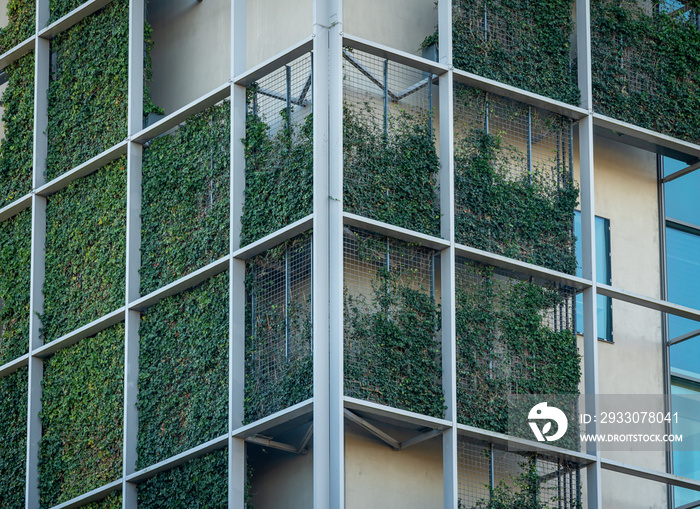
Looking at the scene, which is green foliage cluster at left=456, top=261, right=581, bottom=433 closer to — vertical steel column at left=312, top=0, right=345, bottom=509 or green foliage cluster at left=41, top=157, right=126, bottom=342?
vertical steel column at left=312, top=0, right=345, bottom=509

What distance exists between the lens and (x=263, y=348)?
2384 cm

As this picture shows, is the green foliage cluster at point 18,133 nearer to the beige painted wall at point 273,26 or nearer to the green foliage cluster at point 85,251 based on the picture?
the green foliage cluster at point 85,251

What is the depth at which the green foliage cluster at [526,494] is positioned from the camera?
23.5 meters

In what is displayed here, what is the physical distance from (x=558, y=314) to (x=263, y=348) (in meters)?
4.82

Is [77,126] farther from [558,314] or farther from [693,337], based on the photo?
[693,337]

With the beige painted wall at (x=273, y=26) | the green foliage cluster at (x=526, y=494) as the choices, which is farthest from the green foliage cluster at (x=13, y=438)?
the green foliage cluster at (x=526, y=494)

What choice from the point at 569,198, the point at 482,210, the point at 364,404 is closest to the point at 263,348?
the point at 364,404

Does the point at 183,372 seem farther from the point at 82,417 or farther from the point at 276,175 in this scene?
the point at 276,175

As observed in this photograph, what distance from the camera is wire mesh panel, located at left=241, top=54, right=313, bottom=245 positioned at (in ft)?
78.1

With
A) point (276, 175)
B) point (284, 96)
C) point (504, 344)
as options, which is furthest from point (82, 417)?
point (504, 344)

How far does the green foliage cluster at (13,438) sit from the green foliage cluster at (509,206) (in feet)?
29.0

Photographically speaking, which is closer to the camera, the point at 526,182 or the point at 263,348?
the point at 263,348

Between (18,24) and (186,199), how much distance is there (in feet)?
22.6

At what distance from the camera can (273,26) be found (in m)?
26.2
